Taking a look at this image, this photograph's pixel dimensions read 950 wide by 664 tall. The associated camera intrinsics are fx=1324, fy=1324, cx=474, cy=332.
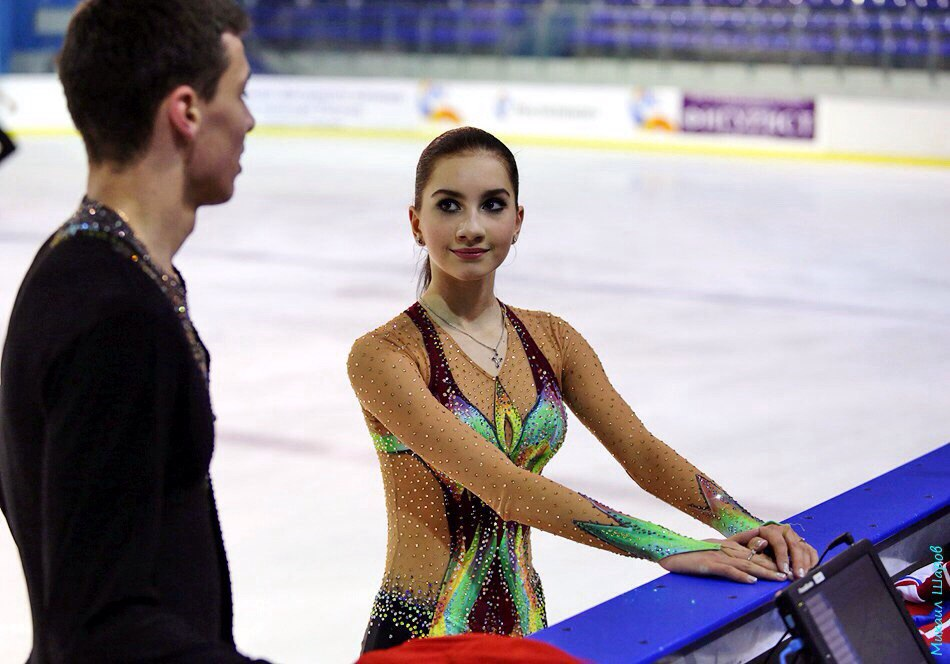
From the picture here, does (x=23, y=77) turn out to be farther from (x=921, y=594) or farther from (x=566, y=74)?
(x=921, y=594)

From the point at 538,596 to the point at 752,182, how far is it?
Result: 12.4 metres

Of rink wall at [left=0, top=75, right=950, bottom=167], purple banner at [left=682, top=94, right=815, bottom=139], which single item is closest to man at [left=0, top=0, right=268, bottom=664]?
rink wall at [left=0, top=75, right=950, bottom=167]

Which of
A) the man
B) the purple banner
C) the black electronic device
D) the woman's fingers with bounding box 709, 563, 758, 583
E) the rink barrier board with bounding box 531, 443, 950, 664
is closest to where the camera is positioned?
the man

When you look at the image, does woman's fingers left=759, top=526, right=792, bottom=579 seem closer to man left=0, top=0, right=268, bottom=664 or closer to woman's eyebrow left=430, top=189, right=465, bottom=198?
woman's eyebrow left=430, top=189, right=465, bottom=198

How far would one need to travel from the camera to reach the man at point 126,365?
0.93 metres

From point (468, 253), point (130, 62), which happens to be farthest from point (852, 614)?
point (130, 62)

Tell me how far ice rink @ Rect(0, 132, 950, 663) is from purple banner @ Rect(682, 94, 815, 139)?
6.31 ft

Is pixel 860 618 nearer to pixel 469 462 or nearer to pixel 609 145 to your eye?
pixel 469 462

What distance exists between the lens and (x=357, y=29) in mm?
21234

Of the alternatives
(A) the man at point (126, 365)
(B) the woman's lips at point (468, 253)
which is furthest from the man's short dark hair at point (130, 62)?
(B) the woman's lips at point (468, 253)

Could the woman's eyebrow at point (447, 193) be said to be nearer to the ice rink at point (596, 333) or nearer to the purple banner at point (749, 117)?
A: the ice rink at point (596, 333)

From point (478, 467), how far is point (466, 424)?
0.28ft

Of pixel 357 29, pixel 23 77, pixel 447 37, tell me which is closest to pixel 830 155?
pixel 447 37

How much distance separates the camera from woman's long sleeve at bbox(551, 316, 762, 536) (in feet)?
6.39
